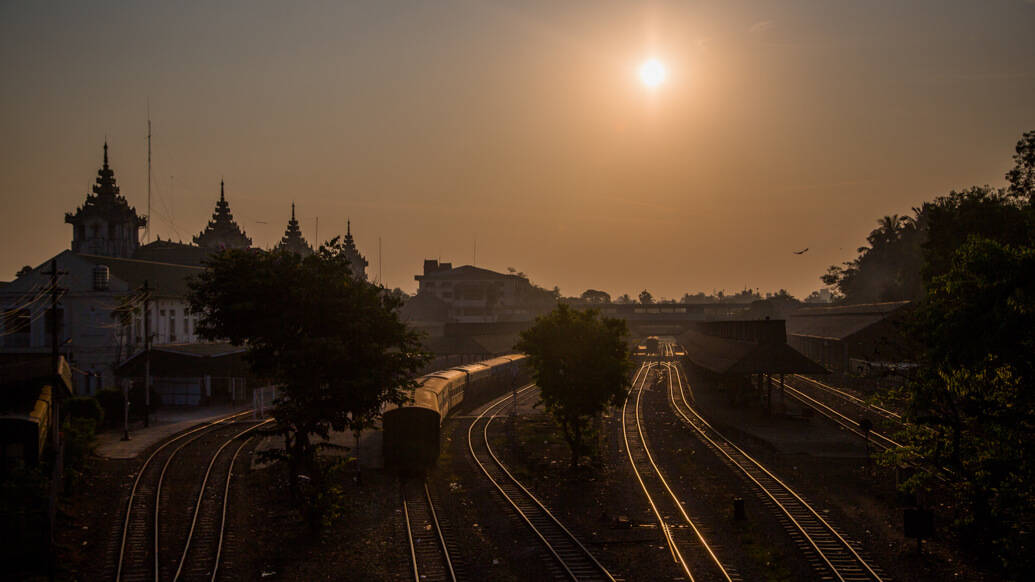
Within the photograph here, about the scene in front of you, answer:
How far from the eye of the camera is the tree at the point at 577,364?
28.7 m

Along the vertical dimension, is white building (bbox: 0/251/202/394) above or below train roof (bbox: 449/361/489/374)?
above

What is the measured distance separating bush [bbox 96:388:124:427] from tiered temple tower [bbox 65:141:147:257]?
58158 millimetres

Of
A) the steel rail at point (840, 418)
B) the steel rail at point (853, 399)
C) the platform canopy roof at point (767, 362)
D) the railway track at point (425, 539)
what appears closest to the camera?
the railway track at point (425, 539)

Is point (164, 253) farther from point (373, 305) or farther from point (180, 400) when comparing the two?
point (373, 305)

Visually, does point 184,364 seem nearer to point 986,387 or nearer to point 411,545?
point 411,545

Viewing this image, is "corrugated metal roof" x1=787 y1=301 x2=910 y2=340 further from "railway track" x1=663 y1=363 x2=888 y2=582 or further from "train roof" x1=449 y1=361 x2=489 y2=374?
"railway track" x1=663 y1=363 x2=888 y2=582

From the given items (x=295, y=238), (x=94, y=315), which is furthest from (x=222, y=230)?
(x=94, y=315)

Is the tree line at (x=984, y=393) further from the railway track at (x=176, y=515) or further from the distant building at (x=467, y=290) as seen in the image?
the distant building at (x=467, y=290)

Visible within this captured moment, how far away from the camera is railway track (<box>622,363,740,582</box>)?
17.0m

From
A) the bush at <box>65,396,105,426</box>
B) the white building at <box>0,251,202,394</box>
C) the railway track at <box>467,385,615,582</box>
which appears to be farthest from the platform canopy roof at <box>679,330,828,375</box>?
the white building at <box>0,251,202,394</box>

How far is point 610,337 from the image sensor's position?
29.4 metres

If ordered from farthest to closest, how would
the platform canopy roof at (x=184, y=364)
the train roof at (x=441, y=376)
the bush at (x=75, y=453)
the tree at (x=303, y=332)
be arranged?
the platform canopy roof at (x=184, y=364)
the train roof at (x=441, y=376)
the bush at (x=75, y=453)
the tree at (x=303, y=332)

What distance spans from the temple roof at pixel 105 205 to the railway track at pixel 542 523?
78.7m

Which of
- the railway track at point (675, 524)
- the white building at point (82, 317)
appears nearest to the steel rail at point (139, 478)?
the railway track at point (675, 524)
